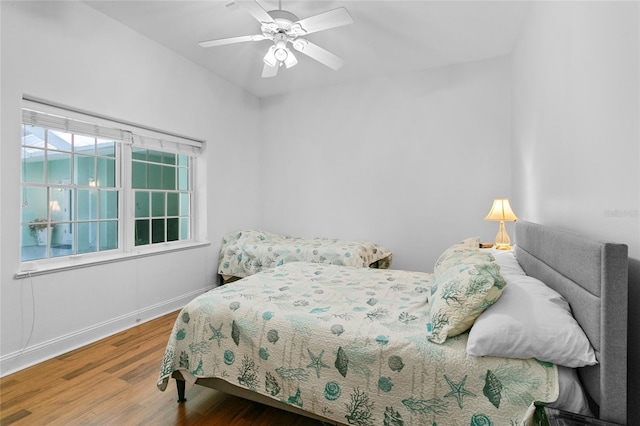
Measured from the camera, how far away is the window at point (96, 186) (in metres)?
2.54

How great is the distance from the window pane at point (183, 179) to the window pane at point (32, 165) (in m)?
1.44

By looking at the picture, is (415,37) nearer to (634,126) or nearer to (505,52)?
(505,52)

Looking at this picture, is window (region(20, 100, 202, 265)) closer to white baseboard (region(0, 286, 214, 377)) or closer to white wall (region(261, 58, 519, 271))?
white baseboard (region(0, 286, 214, 377))

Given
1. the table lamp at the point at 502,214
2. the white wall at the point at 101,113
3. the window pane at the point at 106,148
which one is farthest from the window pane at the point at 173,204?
the table lamp at the point at 502,214

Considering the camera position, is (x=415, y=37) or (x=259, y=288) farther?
(x=415, y=37)

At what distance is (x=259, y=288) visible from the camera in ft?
7.11

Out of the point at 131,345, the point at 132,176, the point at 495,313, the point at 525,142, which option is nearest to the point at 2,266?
the point at 131,345

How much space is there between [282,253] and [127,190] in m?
1.80

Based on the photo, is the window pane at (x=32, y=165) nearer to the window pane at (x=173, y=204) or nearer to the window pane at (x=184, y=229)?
the window pane at (x=173, y=204)

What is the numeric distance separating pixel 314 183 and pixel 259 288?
2771 mm

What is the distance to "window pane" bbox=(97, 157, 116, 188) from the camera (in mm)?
3034

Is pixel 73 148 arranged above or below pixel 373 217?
above

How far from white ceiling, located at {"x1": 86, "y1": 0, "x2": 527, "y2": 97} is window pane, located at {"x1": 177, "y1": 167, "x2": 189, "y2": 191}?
1312 millimetres

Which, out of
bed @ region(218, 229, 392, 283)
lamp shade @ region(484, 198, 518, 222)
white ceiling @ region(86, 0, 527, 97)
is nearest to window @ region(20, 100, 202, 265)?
bed @ region(218, 229, 392, 283)
